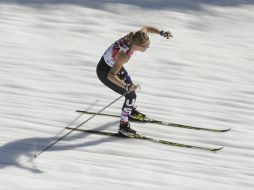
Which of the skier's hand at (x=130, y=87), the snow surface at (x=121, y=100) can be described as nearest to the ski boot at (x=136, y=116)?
the snow surface at (x=121, y=100)

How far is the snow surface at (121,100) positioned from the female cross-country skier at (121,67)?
0.47 meters

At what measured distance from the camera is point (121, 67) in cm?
809

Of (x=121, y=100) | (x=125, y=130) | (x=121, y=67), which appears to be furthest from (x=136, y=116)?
(x=121, y=67)

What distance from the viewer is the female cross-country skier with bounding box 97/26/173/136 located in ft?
25.7

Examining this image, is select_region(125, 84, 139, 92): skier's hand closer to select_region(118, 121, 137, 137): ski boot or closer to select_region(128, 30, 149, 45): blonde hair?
select_region(128, 30, 149, 45): blonde hair

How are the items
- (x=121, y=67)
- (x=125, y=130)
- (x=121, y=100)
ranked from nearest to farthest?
1. (x=121, y=67)
2. (x=125, y=130)
3. (x=121, y=100)

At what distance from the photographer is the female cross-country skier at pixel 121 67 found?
785cm

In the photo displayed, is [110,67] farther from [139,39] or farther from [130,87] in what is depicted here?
[139,39]

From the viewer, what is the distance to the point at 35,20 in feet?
45.9

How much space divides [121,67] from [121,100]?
6.89 feet

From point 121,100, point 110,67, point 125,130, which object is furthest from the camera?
point 121,100

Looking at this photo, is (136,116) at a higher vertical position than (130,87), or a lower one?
lower

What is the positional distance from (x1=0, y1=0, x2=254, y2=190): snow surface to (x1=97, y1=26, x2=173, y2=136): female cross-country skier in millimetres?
466

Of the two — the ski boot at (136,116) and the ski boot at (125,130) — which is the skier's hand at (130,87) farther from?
the ski boot at (136,116)
